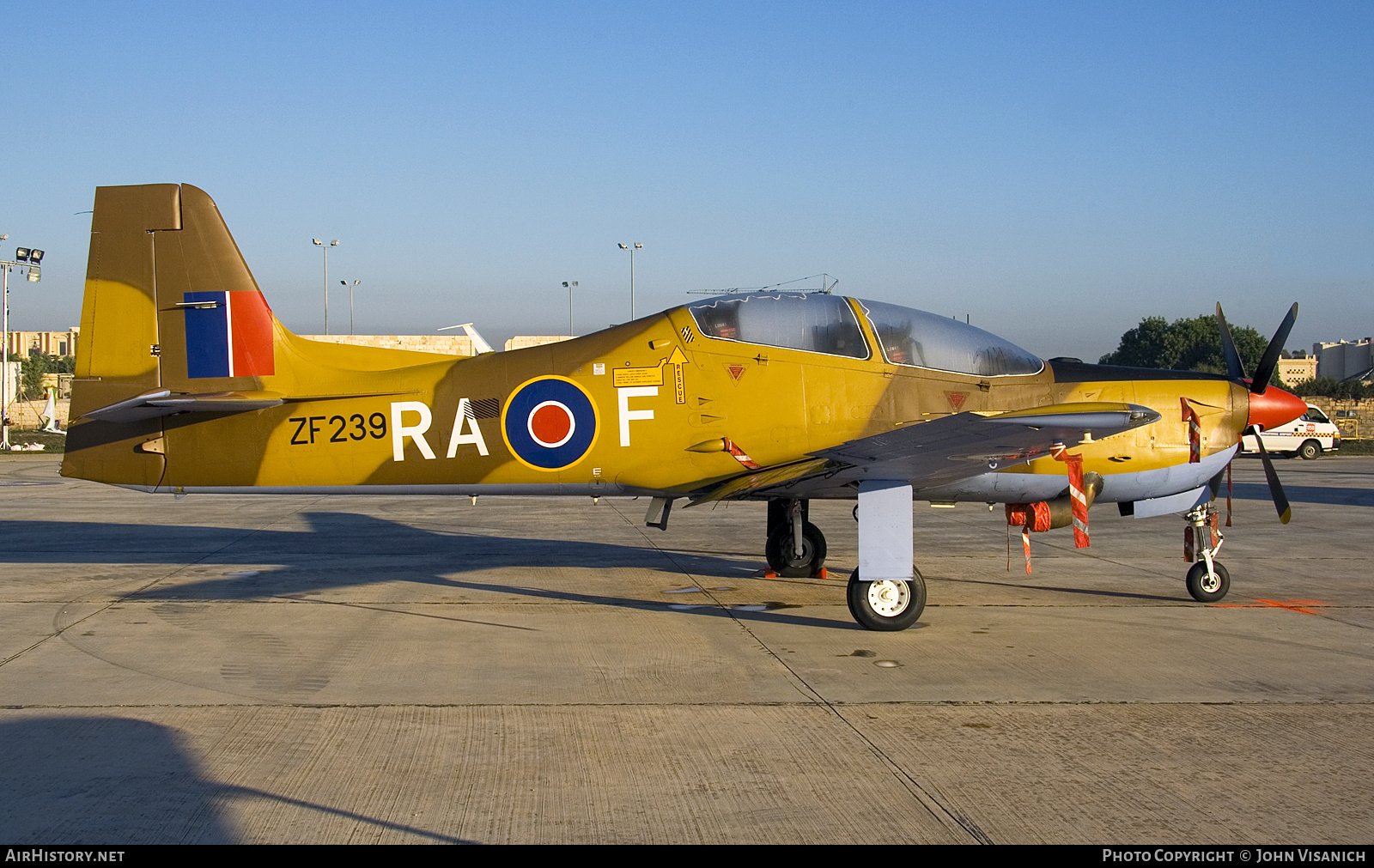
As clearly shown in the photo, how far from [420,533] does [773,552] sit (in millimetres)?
7081

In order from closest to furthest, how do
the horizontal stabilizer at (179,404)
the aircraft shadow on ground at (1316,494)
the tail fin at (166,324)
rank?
the horizontal stabilizer at (179,404) < the tail fin at (166,324) < the aircraft shadow on ground at (1316,494)

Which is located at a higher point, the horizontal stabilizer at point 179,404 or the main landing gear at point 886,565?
the horizontal stabilizer at point 179,404

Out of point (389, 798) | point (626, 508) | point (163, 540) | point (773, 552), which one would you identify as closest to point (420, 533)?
point (163, 540)

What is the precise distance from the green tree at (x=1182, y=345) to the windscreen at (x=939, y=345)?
70688 mm

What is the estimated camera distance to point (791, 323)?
375 inches

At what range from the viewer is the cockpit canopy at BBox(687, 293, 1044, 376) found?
9484 millimetres

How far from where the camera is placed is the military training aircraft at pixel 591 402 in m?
9.42

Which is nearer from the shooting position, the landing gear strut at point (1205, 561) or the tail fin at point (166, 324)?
the tail fin at point (166, 324)

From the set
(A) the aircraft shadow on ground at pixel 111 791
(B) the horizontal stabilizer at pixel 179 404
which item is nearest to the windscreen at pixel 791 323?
(B) the horizontal stabilizer at pixel 179 404

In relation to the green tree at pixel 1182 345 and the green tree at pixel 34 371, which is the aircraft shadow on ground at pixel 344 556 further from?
the green tree at pixel 34 371

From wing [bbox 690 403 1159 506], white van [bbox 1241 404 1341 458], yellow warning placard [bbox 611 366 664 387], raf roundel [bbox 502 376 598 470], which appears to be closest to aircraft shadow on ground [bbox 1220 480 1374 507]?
white van [bbox 1241 404 1341 458]

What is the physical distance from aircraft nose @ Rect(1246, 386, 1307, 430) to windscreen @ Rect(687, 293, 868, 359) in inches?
151

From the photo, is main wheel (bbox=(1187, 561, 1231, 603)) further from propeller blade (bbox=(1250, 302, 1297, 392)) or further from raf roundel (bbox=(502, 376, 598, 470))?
raf roundel (bbox=(502, 376, 598, 470))
